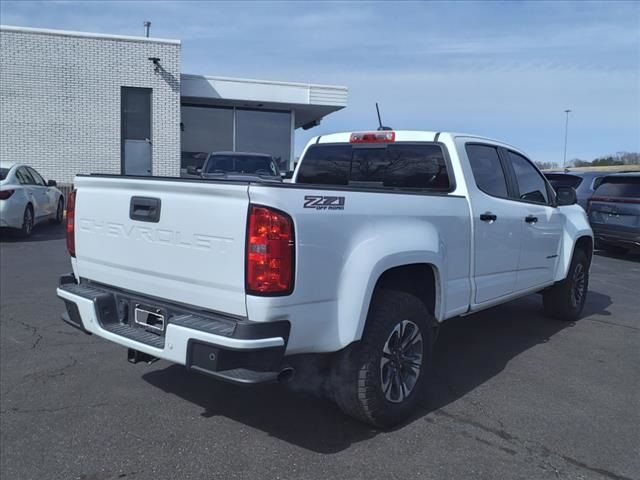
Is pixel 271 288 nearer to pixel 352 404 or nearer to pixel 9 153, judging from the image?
pixel 352 404

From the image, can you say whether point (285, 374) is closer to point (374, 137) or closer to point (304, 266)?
point (304, 266)

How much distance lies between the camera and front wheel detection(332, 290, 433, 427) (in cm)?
362

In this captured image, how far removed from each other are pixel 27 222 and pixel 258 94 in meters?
10.0

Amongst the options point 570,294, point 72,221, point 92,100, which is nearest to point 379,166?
point 72,221

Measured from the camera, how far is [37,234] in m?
13.0

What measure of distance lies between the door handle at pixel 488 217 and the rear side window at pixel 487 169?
0.22 meters

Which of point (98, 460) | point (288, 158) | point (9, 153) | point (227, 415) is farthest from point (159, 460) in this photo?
point (288, 158)

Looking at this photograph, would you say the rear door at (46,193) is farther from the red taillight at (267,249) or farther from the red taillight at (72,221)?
the red taillight at (267,249)

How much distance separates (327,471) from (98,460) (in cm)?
130

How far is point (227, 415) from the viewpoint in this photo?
13.5 feet

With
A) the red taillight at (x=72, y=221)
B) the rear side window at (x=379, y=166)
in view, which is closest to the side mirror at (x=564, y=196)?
the rear side window at (x=379, y=166)

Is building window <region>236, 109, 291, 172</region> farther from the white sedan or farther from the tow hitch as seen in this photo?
the tow hitch

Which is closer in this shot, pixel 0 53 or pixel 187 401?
pixel 187 401

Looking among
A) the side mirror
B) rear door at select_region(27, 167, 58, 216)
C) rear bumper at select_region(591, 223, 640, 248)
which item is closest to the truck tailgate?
the side mirror
